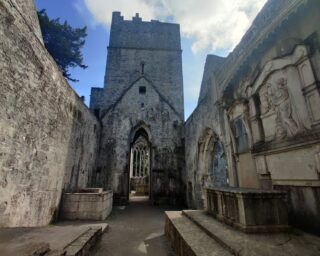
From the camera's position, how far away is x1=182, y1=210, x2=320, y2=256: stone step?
1911 mm

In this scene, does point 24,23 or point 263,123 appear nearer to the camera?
point 263,123

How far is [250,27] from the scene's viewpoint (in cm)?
410

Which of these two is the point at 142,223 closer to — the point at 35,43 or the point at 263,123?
the point at 263,123

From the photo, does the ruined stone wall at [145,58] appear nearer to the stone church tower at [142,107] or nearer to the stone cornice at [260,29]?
the stone church tower at [142,107]

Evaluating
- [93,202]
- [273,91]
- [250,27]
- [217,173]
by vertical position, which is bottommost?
[93,202]

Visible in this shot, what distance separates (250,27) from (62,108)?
20.6 ft

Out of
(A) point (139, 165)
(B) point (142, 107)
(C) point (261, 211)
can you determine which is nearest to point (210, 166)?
(C) point (261, 211)

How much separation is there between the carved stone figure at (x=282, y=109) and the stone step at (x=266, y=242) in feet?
5.00

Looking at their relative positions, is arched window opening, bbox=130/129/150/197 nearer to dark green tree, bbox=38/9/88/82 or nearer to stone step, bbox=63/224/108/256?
dark green tree, bbox=38/9/88/82

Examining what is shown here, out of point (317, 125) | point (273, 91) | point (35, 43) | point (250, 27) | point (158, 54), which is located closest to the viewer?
point (317, 125)

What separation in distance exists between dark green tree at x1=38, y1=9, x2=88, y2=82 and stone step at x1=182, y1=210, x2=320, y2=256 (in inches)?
560

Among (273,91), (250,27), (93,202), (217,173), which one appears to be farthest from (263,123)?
(93,202)

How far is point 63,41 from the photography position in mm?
12461

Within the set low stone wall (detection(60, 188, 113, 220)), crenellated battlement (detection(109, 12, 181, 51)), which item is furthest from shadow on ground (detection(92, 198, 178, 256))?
crenellated battlement (detection(109, 12, 181, 51))
